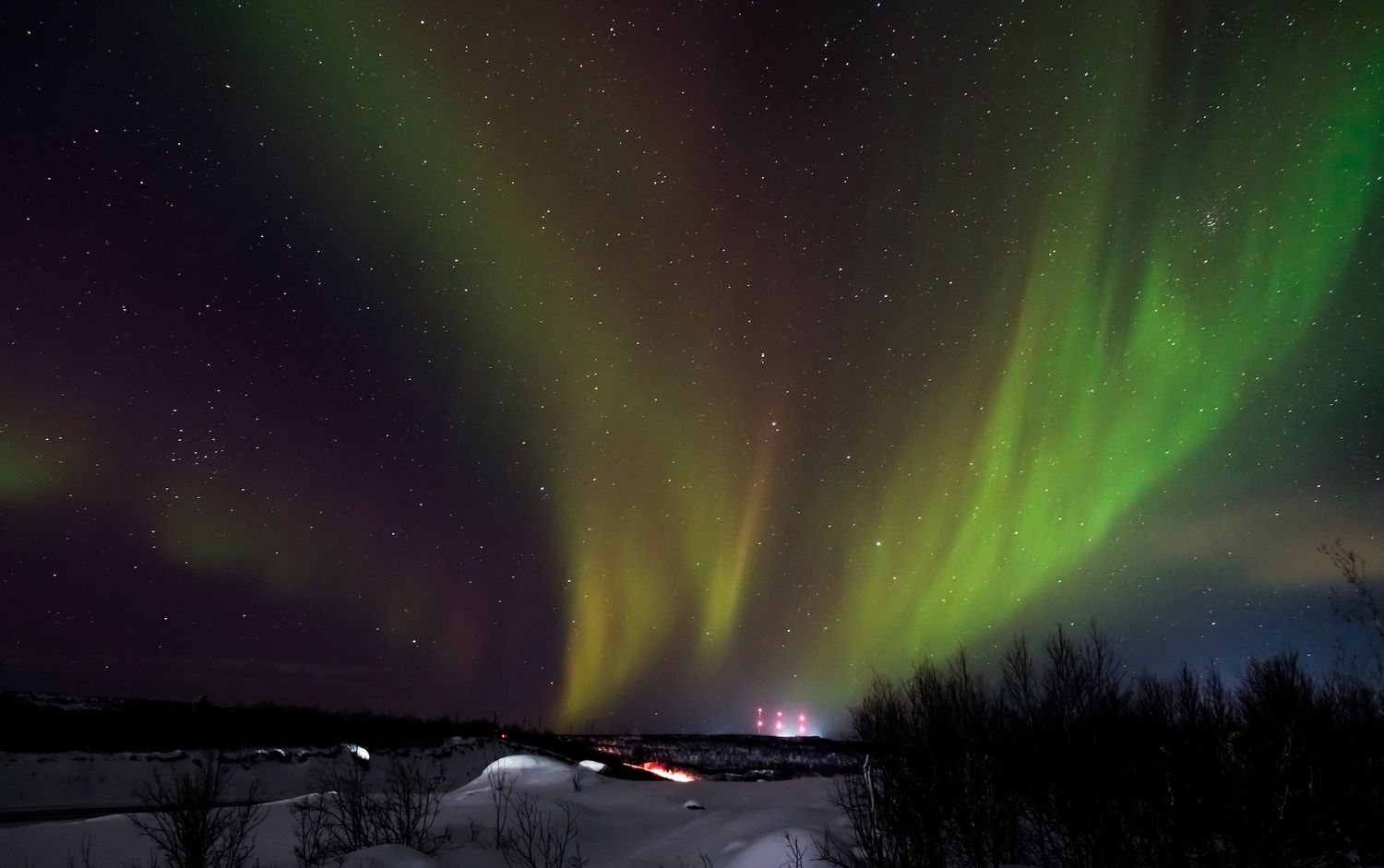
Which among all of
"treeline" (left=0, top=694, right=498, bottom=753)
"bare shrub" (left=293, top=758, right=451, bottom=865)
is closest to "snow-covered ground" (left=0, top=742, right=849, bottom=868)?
"bare shrub" (left=293, top=758, right=451, bottom=865)

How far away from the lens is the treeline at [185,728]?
3809 centimetres

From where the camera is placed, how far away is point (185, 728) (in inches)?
1868

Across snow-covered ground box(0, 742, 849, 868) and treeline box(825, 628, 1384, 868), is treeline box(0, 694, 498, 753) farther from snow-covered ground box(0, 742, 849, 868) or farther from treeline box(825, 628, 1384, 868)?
treeline box(825, 628, 1384, 868)

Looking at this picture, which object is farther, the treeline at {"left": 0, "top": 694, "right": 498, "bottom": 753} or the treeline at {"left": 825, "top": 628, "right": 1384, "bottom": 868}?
the treeline at {"left": 0, "top": 694, "right": 498, "bottom": 753}

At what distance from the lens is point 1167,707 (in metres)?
29.3

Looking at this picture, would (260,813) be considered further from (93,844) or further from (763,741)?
(763,741)

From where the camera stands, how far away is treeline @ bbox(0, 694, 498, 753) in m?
38.1

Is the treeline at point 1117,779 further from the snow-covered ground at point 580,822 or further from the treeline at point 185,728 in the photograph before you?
the treeline at point 185,728

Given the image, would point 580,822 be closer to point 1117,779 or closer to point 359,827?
point 359,827

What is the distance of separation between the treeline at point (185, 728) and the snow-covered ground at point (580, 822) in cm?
473

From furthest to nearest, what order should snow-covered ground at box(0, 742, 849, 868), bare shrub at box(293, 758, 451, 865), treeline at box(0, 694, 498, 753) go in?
treeline at box(0, 694, 498, 753) → bare shrub at box(293, 758, 451, 865) → snow-covered ground at box(0, 742, 849, 868)

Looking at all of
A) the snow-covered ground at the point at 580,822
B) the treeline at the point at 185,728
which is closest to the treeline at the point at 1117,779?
the snow-covered ground at the point at 580,822

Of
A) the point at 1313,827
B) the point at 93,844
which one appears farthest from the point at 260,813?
the point at 1313,827

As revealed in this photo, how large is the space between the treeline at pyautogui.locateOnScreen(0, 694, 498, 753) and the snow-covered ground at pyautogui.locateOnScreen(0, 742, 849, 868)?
15.5ft
